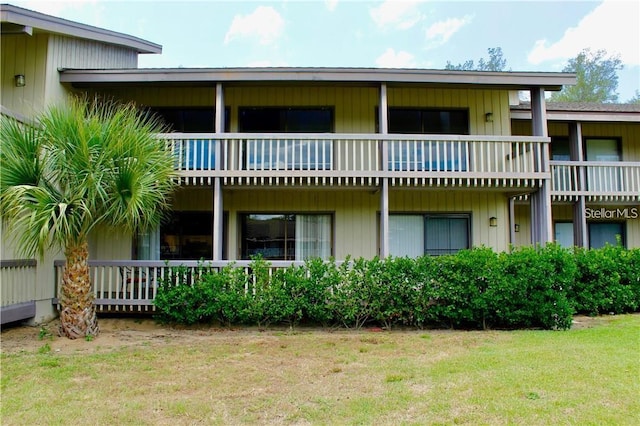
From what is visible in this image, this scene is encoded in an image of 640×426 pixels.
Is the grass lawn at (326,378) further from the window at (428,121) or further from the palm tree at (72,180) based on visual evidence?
the window at (428,121)

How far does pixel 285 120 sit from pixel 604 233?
33.7 feet

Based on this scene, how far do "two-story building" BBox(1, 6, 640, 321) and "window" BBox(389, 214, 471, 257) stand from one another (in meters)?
0.04

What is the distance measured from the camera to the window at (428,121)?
11586 mm

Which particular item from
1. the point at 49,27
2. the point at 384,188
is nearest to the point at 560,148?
the point at 384,188

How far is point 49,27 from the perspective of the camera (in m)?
8.80

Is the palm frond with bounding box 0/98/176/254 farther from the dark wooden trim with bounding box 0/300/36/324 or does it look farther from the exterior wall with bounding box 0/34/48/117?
the exterior wall with bounding box 0/34/48/117

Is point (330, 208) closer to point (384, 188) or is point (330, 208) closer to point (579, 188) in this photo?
point (384, 188)

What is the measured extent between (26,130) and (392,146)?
689cm

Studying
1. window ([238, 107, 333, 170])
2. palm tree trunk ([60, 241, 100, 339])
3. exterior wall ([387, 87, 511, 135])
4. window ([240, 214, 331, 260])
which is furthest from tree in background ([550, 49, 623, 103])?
palm tree trunk ([60, 241, 100, 339])

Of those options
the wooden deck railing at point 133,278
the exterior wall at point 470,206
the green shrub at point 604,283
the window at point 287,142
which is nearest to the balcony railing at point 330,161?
the window at point 287,142

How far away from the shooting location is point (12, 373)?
5246 millimetres

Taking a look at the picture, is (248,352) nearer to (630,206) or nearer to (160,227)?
(160,227)

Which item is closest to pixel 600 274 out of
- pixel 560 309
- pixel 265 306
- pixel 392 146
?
pixel 560 309

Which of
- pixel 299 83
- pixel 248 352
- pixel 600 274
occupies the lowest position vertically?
pixel 248 352
